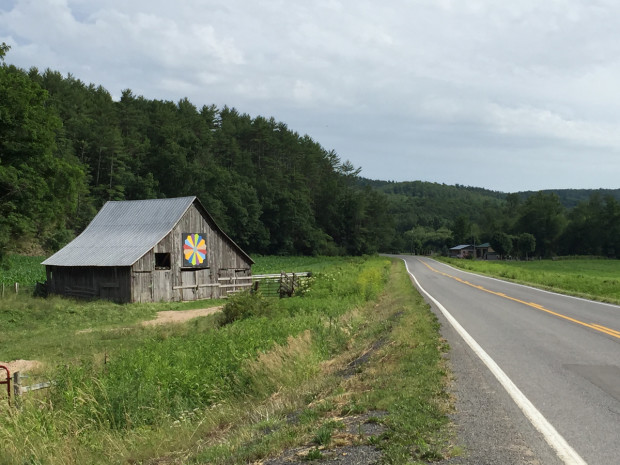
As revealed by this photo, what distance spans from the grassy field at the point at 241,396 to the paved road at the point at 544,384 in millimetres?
478

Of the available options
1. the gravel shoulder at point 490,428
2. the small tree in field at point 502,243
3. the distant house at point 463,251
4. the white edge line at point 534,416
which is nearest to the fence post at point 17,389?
the gravel shoulder at point 490,428

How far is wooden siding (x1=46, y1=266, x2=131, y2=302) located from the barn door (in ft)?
12.9

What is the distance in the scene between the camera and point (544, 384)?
23.9 ft

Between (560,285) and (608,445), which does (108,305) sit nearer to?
(560,285)

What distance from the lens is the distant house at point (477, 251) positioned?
433 feet

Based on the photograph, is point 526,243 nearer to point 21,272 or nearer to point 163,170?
point 163,170

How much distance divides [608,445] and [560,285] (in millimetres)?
24719

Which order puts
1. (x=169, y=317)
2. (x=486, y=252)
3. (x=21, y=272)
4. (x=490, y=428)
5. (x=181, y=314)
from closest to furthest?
(x=490, y=428), (x=169, y=317), (x=181, y=314), (x=21, y=272), (x=486, y=252)

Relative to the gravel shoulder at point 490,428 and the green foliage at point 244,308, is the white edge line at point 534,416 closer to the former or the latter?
the gravel shoulder at point 490,428

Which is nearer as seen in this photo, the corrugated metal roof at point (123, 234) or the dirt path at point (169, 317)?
the dirt path at point (169, 317)

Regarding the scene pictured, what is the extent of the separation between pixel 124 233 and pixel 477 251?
118684 mm

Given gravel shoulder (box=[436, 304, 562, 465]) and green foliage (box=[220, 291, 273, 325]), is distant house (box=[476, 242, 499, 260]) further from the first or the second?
gravel shoulder (box=[436, 304, 562, 465])

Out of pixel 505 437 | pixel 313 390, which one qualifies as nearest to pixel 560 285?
pixel 313 390

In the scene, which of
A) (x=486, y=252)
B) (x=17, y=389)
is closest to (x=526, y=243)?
(x=486, y=252)
